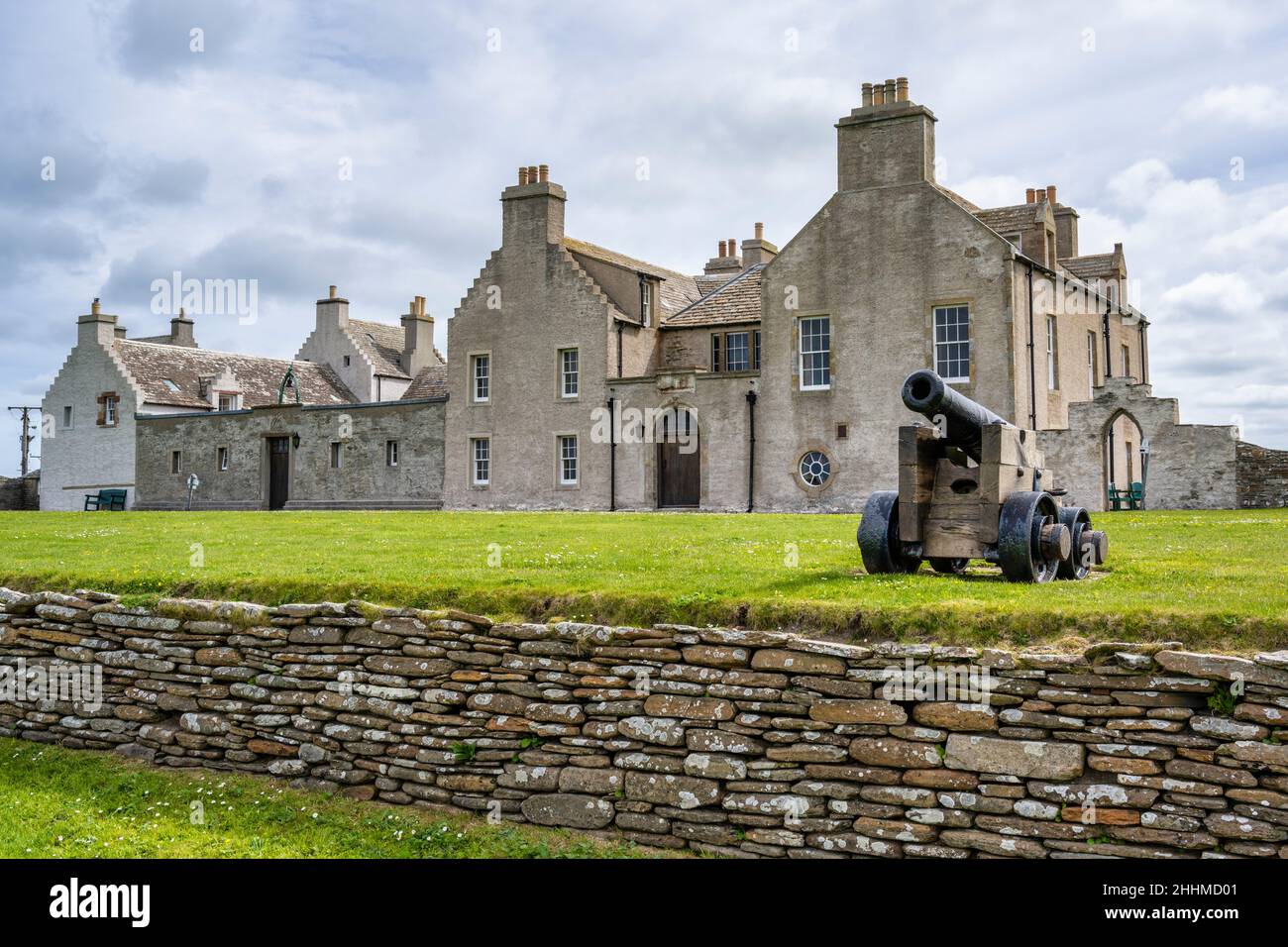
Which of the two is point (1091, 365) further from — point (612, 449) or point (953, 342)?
point (612, 449)

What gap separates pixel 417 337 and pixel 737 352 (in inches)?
923

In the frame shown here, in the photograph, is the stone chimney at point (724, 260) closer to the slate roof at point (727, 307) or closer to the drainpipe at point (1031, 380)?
the slate roof at point (727, 307)

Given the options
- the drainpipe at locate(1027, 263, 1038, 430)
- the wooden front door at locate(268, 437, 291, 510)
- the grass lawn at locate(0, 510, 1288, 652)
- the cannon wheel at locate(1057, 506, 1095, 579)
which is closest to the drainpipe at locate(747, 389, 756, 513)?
the drainpipe at locate(1027, 263, 1038, 430)

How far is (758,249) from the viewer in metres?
41.8

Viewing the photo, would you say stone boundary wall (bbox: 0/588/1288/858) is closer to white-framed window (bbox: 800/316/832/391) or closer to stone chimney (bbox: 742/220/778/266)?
white-framed window (bbox: 800/316/832/391)

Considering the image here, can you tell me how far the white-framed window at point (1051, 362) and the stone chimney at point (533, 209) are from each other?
1511cm

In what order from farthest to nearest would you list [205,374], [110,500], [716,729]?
[205,374] < [110,500] < [716,729]

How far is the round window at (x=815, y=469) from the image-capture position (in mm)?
30903

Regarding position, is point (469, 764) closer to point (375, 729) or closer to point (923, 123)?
point (375, 729)

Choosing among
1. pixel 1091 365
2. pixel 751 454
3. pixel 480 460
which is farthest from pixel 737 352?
pixel 1091 365

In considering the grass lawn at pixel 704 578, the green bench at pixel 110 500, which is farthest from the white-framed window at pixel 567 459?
the green bench at pixel 110 500

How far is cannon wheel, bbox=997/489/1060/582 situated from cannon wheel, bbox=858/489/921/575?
3.33ft

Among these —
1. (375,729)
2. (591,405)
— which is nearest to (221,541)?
(375,729)
